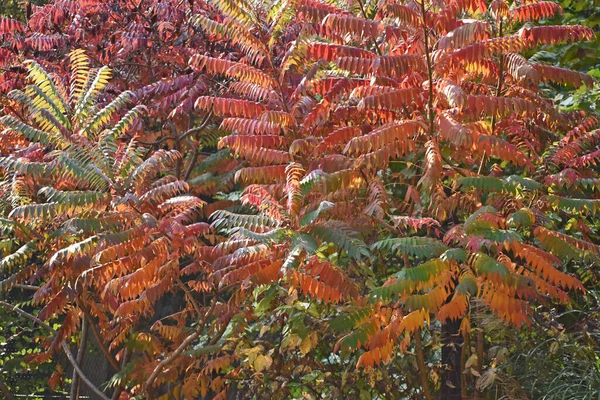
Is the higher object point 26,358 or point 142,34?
point 142,34

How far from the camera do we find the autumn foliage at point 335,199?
566cm

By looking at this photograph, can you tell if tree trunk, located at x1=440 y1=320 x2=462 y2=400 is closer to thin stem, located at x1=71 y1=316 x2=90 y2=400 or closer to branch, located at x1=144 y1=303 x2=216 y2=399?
branch, located at x1=144 y1=303 x2=216 y2=399

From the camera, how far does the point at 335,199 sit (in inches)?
261

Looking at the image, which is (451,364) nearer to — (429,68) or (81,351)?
(429,68)

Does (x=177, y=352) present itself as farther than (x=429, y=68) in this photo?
Yes

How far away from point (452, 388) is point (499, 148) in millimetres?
2452

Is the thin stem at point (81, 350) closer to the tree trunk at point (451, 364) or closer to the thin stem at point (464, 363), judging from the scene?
the tree trunk at point (451, 364)

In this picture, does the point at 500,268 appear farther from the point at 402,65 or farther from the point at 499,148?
the point at 402,65

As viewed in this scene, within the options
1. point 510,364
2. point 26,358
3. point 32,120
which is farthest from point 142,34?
point 510,364

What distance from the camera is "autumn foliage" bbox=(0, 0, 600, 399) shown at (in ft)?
18.6

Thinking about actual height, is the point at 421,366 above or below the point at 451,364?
above

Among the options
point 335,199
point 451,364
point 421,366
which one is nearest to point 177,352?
point 335,199

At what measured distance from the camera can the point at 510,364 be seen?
6.60 metres

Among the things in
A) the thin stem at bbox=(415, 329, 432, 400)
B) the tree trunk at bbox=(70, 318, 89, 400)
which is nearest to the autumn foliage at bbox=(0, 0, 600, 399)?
the thin stem at bbox=(415, 329, 432, 400)
